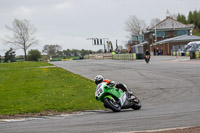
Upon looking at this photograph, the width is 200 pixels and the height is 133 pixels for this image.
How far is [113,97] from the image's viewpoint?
11.0 meters

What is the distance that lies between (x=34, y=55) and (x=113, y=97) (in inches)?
4310

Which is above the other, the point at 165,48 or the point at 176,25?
the point at 176,25

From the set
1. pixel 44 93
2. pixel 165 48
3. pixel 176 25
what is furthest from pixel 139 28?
pixel 44 93

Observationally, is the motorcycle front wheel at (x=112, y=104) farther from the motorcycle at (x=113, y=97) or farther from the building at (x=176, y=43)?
the building at (x=176, y=43)

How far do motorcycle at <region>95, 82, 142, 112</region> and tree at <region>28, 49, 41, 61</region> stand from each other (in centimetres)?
10914

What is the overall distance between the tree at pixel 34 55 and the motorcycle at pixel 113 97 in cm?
10914

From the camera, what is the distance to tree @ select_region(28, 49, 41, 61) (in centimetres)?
11812

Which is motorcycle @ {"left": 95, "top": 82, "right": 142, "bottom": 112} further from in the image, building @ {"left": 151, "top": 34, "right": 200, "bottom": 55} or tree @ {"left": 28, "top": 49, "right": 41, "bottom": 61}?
tree @ {"left": 28, "top": 49, "right": 41, "bottom": 61}

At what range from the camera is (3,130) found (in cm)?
852

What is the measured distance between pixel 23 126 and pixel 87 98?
227 inches

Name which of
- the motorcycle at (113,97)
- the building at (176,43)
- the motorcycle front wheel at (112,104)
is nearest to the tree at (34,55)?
the building at (176,43)

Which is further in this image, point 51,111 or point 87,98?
point 87,98

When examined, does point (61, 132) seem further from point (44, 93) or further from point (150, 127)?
point (44, 93)

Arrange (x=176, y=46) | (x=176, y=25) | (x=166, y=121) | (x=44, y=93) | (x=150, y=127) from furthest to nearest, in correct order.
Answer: (x=176, y=25) → (x=176, y=46) → (x=44, y=93) → (x=166, y=121) → (x=150, y=127)
